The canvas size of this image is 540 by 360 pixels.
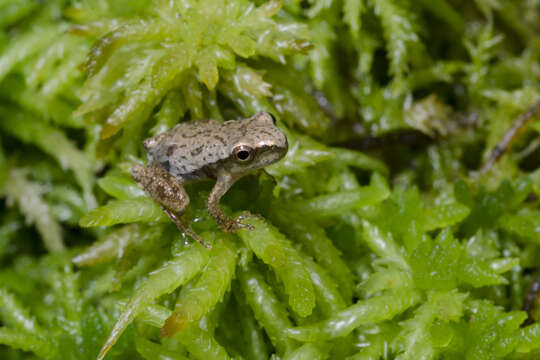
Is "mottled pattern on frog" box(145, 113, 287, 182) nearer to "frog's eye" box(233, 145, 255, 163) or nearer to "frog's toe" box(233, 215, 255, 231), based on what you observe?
"frog's eye" box(233, 145, 255, 163)

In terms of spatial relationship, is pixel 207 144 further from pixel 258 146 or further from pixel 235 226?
pixel 235 226

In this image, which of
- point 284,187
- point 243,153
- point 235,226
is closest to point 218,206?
point 235,226

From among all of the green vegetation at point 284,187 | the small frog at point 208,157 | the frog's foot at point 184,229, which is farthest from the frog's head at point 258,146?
the frog's foot at point 184,229

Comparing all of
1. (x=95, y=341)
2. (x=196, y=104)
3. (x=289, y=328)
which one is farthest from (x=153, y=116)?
(x=289, y=328)

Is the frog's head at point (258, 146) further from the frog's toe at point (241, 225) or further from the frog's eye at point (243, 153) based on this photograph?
the frog's toe at point (241, 225)

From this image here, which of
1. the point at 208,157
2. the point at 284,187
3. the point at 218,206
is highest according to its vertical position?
the point at 208,157

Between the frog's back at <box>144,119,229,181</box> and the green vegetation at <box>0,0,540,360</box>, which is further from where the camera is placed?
the frog's back at <box>144,119,229,181</box>

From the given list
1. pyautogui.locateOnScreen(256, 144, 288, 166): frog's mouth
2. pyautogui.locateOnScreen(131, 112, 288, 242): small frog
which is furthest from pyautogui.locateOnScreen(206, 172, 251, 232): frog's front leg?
pyautogui.locateOnScreen(256, 144, 288, 166): frog's mouth

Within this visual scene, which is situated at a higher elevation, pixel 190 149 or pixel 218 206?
pixel 190 149
